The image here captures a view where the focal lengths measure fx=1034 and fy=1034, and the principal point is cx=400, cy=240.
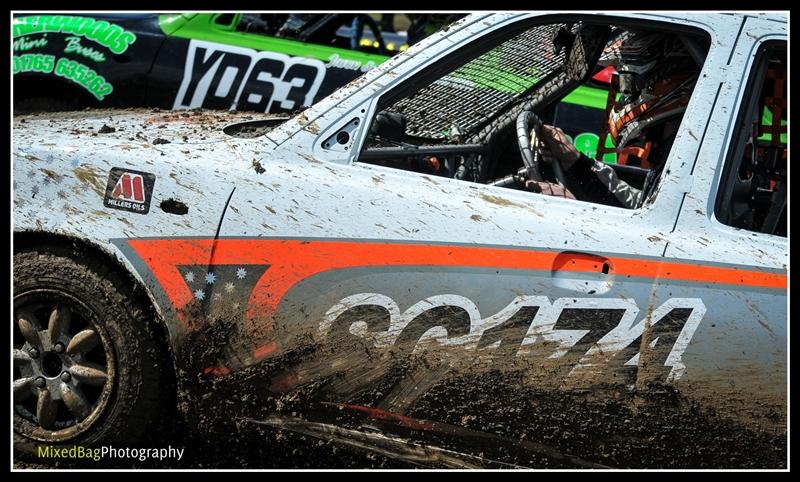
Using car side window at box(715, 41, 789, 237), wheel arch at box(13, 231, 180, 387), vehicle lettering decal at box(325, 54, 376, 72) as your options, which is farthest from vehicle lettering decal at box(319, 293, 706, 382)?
vehicle lettering decal at box(325, 54, 376, 72)

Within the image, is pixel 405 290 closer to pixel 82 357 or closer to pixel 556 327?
pixel 556 327

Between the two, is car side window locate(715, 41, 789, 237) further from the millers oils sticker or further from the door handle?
the millers oils sticker

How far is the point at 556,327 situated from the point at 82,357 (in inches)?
62.5

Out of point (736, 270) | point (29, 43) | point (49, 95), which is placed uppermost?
point (736, 270)

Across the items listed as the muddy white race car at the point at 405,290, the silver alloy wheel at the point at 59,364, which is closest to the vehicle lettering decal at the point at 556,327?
the muddy white race car at the point at 405,290

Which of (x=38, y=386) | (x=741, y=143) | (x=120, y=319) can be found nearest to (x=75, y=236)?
(x=120, y=319)

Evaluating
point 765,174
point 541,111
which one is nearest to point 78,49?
point 541,111

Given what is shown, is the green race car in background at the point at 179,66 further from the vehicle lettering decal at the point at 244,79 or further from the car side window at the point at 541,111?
the car side window at the point at 541,111

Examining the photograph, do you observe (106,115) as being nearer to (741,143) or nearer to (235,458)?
(235,458)

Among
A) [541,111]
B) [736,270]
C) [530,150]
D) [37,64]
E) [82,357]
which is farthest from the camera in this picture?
[37,64]

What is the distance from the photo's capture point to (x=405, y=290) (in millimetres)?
3057

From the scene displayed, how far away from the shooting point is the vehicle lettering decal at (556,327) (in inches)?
116

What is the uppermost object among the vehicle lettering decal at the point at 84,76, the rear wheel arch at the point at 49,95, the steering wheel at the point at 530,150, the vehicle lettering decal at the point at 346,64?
the steering wheel at the point at 530,150

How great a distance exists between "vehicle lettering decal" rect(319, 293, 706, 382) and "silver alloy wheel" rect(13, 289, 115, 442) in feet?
3.10
